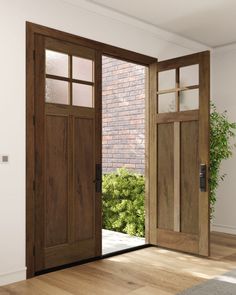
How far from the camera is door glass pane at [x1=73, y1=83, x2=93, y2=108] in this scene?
3.93 m

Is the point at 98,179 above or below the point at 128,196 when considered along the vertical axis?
above

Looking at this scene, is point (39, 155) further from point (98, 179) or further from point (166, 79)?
point (166, 79)

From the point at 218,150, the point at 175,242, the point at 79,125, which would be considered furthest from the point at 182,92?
the point at 175,242

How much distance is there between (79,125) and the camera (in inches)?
154

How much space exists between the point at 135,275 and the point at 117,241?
1527mm

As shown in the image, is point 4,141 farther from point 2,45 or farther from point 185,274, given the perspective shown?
point 185,274

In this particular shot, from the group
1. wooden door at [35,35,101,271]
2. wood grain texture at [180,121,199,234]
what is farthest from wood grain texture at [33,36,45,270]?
wood grain texture at [180,121,199,234]

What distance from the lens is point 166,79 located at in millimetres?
4801

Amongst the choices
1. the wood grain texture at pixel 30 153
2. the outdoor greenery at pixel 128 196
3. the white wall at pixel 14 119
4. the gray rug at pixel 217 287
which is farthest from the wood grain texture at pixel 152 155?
the wood grain texture at pixel 30 153

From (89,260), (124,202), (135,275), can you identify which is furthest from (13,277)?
(124,202)

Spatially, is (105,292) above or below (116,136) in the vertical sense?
below

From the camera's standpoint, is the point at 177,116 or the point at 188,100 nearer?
the point at 177,116

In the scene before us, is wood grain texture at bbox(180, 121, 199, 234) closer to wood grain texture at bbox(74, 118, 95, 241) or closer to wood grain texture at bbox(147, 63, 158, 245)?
wood grain texture at bbox(147, 63, 158, 245)

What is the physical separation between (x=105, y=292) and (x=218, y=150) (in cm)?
256
